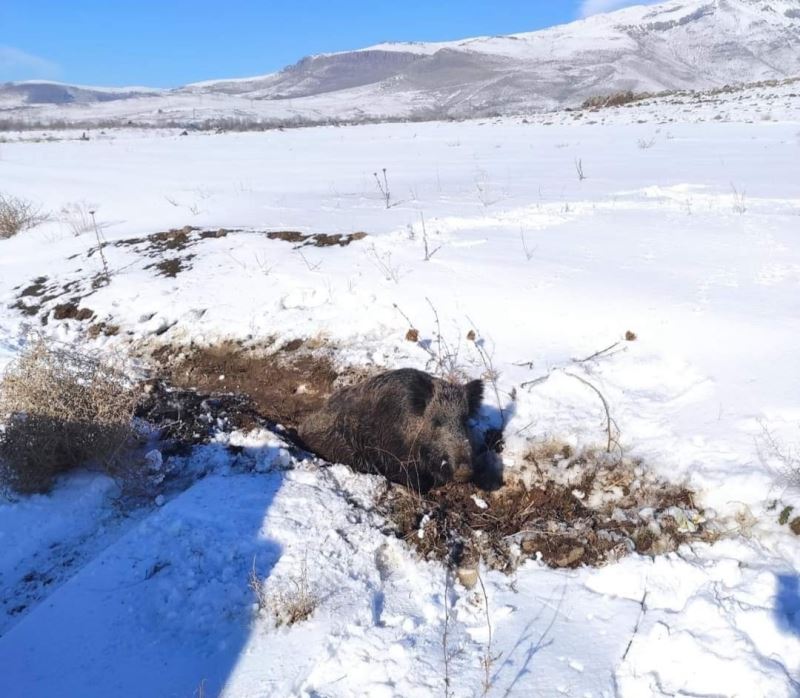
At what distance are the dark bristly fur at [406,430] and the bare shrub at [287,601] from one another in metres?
1.27

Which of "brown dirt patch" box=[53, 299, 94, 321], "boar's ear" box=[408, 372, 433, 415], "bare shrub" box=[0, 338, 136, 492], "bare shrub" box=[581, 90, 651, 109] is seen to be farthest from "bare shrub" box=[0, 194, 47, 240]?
"bare shrub" box=[581, 90, 651, 109]

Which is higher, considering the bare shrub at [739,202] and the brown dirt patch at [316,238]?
the bare shrub at [739,202]

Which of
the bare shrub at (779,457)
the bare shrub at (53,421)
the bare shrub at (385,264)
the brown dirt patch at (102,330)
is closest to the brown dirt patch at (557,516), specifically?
the bare shrub at (779,457)

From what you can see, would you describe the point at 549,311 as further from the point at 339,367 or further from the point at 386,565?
the point at 386,565

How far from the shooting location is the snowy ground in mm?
2932

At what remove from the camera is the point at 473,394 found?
16.1ft

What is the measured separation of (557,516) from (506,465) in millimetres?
666

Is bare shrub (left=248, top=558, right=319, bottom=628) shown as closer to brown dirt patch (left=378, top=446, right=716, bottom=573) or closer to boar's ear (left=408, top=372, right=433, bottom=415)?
brown dirt patch (left=378, top=446, right=716, bottom=573)

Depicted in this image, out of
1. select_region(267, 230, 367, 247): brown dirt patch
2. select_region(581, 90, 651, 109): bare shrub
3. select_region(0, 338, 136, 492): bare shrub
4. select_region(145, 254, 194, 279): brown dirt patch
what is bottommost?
select_region(0, 338, 136, 492): bare shrub

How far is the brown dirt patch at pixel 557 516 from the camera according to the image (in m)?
3.63

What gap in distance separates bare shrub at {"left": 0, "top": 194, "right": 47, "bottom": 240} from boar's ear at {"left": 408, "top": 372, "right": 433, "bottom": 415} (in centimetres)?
1217

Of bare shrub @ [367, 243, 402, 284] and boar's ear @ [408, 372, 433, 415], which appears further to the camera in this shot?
bare shrub @ [367, 243, 402, 284]

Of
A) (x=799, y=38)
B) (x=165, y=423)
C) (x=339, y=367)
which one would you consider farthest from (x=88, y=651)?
(x=799, y=38)

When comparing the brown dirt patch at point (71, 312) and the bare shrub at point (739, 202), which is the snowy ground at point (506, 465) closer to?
the bare shrub at point (739, 202)
